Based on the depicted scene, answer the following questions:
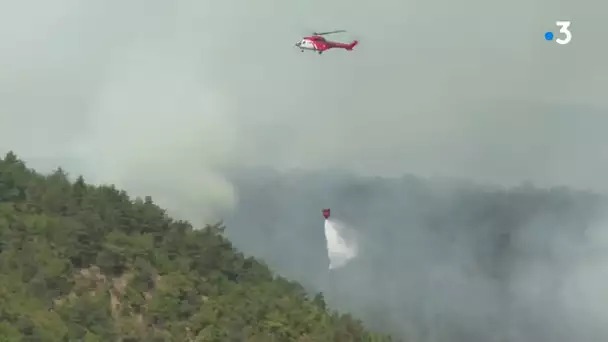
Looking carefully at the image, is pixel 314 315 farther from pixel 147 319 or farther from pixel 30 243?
pixel 30 243

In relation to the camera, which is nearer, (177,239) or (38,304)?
(38,304)

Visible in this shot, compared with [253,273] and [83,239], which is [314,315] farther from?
[83,239]

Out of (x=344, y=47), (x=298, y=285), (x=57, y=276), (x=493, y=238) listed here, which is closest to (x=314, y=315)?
(x=298, y=285)

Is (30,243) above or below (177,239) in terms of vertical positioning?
below

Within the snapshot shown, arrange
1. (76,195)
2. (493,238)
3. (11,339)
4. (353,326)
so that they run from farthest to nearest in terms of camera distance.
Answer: (493,238), (76,195), (353,326), (11,339)

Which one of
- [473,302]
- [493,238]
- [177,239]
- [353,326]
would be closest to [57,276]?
[177,239]

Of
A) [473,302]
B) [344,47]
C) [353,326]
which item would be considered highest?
[344,47]

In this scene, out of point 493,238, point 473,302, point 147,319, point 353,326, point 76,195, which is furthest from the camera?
point 493,238
